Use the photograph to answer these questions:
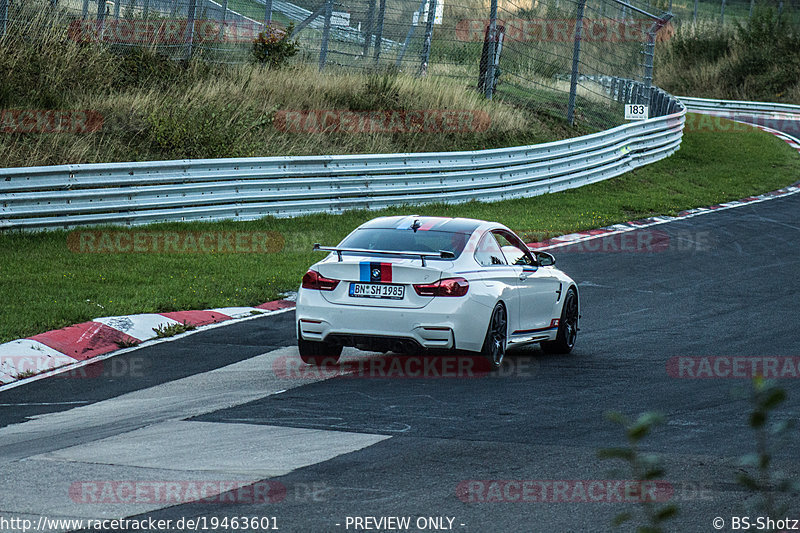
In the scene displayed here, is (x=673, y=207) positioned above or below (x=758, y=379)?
below

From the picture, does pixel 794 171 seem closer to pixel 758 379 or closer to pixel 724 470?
pixel 724 470

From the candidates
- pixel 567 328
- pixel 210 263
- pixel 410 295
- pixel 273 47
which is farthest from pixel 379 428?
pixel 273 47

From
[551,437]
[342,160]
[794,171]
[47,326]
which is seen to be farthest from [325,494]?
[794,171]

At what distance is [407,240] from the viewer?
32.5 feet

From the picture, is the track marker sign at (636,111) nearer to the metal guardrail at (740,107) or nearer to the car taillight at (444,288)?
the car taillight at (444,288)

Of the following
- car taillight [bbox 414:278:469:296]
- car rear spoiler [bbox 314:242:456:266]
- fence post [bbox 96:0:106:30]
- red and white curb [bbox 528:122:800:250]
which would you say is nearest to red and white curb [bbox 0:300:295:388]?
car rear spoiler [bbox 314:242:456:266]

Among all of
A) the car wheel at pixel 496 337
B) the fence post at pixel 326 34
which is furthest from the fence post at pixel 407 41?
the car wheel at pixel 496 337

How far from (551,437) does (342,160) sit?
40.8 ft

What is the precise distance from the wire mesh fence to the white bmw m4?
480 inches

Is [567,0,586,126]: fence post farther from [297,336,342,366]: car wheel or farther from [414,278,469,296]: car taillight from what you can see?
[414,278,469,296]: car taillight

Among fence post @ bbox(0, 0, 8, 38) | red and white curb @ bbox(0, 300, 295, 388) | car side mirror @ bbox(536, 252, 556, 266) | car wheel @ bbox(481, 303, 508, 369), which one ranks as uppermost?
fence post @ bbox(0, 0, 8, 38)

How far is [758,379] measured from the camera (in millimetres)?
2406

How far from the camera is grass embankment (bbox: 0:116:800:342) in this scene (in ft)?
38.7

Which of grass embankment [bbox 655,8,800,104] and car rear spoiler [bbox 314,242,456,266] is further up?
grass embankment [bbox 655,8,800,104]
